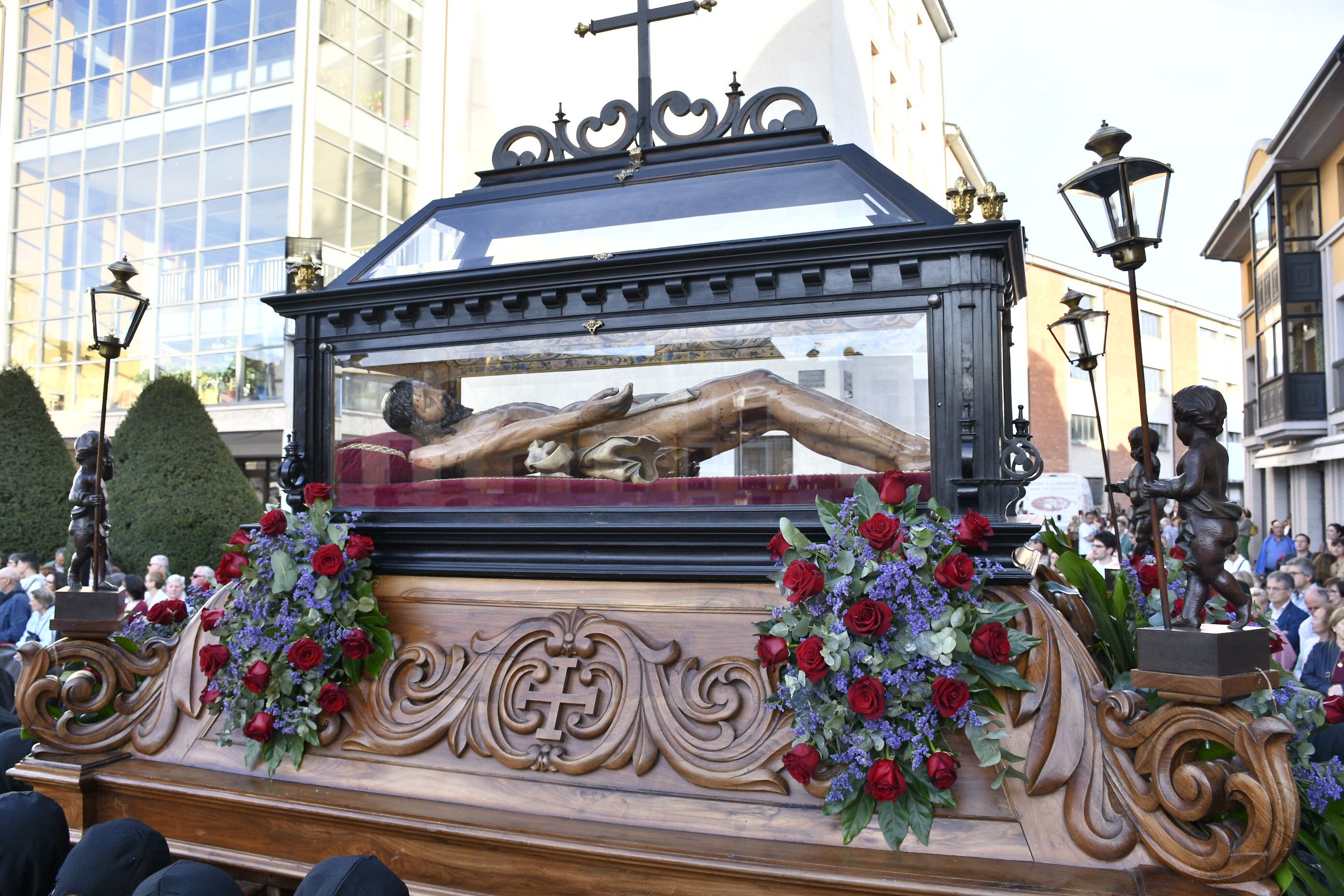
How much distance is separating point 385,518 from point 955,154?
18.4 meters

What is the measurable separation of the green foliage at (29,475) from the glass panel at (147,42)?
25.6 ft

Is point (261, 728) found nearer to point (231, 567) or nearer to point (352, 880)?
point (231, 567)

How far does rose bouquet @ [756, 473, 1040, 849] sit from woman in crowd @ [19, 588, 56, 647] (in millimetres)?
5833

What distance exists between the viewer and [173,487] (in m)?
11.0

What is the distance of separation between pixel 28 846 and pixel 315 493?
1289 mm

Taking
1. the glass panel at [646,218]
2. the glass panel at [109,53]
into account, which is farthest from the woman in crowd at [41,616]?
the glass panel at [109,53]

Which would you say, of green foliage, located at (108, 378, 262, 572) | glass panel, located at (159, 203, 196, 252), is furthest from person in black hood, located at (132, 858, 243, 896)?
glass panel, located at (159, 203, 196, 252)

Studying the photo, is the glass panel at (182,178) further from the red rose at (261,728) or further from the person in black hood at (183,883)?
the person in black hood at (183,883)

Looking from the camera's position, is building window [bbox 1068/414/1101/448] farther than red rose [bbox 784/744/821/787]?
Yes

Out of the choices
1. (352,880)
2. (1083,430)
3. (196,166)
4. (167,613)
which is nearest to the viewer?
(352,880)

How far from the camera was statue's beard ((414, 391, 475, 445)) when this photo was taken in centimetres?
339

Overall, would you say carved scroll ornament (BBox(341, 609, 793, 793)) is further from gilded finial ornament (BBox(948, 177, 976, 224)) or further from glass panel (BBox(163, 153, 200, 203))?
glass panel (BBox(163, 153, 200, 203))

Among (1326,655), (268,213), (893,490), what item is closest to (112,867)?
(893,490)

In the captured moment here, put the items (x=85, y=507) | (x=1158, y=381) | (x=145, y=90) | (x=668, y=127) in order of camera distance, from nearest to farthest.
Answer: (x=668, y=127) → (x=85, y=507) → (x=145, y=90) → (x=1158, y=381)
